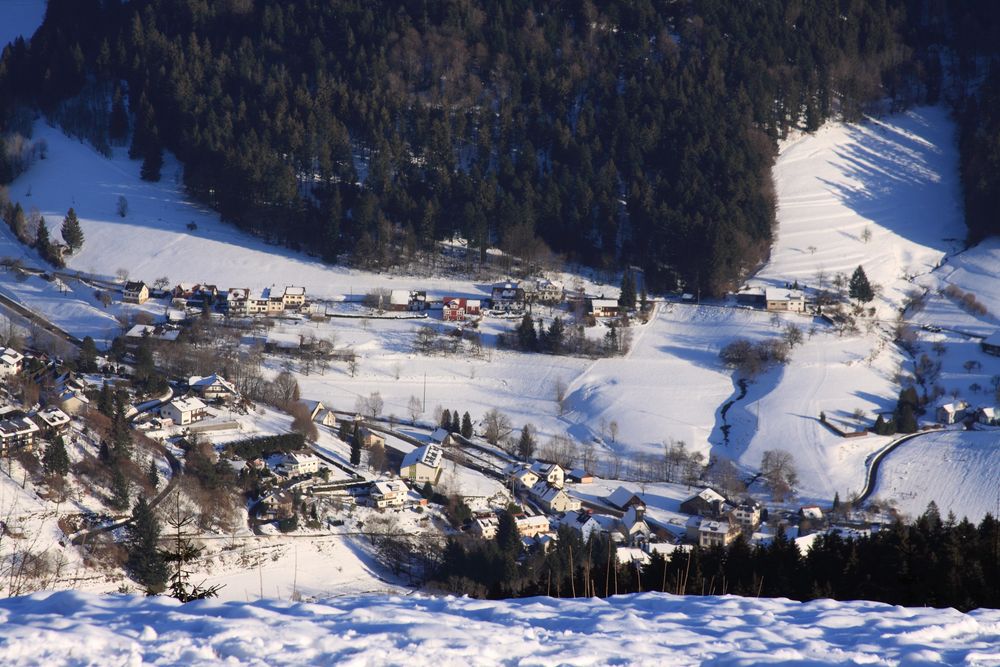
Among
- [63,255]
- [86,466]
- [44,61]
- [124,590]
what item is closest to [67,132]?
[44,61]

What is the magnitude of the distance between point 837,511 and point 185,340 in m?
16.7

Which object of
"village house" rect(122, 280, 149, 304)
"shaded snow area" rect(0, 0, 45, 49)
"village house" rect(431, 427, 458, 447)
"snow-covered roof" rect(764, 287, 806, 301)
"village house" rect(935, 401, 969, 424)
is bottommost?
"village house" rect(431, 427, 458, 447)

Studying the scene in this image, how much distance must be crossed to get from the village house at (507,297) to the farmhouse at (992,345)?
12676 millimetres

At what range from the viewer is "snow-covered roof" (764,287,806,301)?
3534 centimetres

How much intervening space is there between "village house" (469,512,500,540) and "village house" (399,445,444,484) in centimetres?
209

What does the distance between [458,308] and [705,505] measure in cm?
1222

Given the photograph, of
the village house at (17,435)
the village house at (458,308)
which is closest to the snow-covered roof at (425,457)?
the village house at (17,435)

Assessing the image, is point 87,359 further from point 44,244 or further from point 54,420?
point 44,244

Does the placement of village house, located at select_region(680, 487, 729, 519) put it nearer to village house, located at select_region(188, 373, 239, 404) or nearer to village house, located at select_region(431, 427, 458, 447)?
village house, located at select_region(431, 427, 458, 447)

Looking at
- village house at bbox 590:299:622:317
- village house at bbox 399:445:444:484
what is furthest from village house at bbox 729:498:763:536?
village house at bbox 590:299:622:317

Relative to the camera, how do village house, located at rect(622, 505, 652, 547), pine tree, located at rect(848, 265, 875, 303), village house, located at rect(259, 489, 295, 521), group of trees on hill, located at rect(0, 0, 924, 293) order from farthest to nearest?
group of trees on hill, located at rect(0, 0, 924, 293)
pine tree, located at rect(848, 265, 875, 303)
village house, located at rect(622, 505, 652, 547)
village house, located at rect(259, 489, 295, 521)

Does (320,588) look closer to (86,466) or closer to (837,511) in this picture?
(86,466)

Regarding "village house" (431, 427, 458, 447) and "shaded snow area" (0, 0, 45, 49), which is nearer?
"village house" (431, 427, 458, 447)

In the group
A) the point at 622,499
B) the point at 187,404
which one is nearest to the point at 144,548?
the point at 187,404
